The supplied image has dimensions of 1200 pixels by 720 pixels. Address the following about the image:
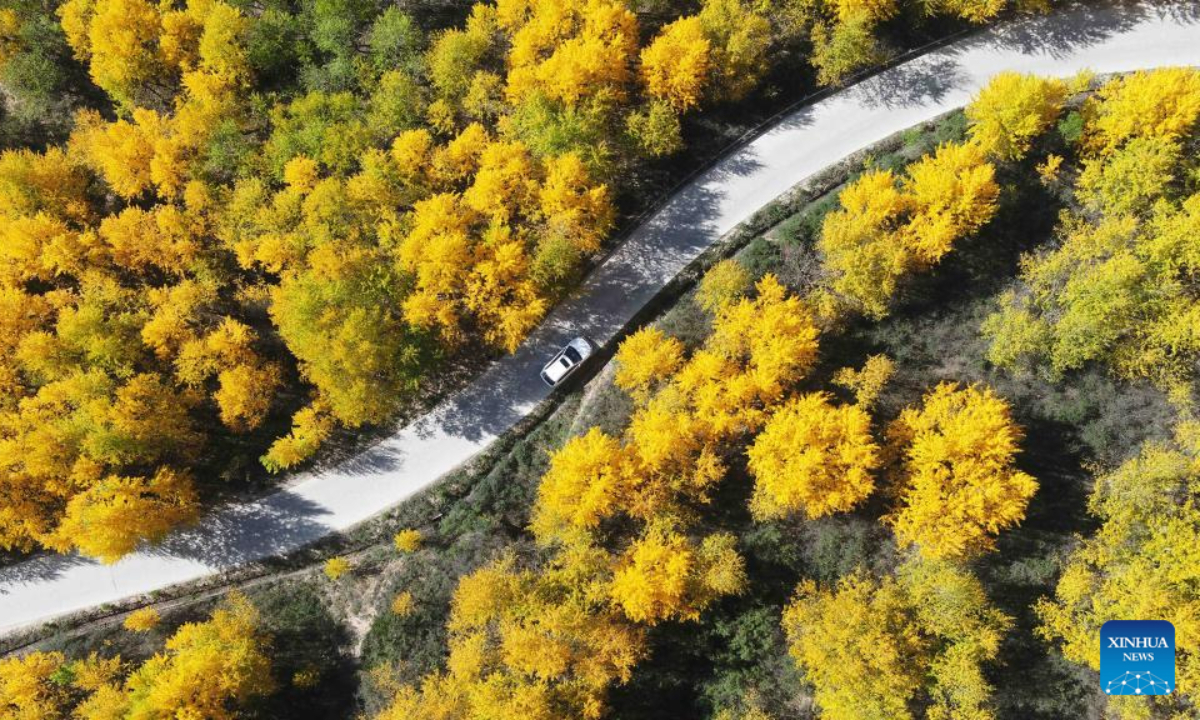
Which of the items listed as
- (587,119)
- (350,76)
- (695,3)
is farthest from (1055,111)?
(350,76)

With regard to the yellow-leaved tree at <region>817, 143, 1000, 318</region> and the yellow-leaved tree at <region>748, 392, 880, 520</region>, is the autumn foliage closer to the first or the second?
the yellow-leaved tree at <region>748, 392, 880, 520</region>

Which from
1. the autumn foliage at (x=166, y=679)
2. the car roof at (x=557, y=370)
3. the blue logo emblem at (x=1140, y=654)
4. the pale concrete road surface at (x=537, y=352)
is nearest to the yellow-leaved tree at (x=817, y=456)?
the pale concrete road surface at (x=537, y=352)

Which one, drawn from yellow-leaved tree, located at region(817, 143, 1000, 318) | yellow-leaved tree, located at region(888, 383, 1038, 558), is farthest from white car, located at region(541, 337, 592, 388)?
yellow-leaved tree, located at region(888, 383, 1038, 558)

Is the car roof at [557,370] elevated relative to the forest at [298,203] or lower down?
lower down

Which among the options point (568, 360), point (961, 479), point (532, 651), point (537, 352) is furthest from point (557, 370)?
point (961, 479)

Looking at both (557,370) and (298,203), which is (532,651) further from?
(298,203)

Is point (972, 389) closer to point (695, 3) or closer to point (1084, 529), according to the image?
point (1084, 529)

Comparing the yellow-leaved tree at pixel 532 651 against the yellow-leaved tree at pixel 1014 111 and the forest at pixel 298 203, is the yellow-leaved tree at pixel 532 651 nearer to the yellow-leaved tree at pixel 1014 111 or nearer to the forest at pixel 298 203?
the forest at pixel 298 203
